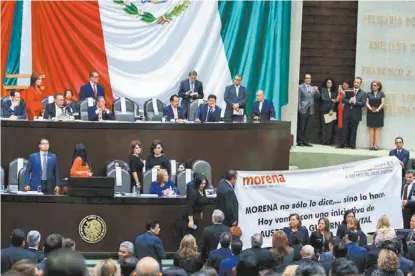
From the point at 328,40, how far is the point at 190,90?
15.8 feet

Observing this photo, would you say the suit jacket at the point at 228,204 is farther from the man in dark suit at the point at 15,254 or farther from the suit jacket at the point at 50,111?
the man in dark suit at the point at 15,254

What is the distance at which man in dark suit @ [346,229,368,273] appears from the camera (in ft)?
47.6

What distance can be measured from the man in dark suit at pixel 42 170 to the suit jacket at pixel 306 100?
8508 mm

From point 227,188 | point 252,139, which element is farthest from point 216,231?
point 252,139

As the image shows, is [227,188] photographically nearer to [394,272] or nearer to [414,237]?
[414,237]

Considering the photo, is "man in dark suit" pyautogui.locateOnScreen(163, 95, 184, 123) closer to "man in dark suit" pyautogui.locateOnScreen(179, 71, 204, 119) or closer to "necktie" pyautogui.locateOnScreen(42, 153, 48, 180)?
"man in dark suit" pyautogui.locateOnScreen(179, 71, 204, 119)

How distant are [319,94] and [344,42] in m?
2.03

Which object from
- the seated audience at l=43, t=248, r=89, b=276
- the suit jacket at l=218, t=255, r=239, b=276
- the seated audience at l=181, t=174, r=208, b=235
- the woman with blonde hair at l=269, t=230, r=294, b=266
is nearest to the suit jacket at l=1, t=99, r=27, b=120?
the seated audience at l=181, t=174, r=208, b=235

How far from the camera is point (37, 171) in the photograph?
65.1ft

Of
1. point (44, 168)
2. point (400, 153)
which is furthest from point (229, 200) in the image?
point (400, 153)

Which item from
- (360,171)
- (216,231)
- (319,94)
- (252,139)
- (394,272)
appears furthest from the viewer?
(319,94)

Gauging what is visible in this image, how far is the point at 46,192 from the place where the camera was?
19.6 m

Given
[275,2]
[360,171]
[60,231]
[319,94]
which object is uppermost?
[275,2]

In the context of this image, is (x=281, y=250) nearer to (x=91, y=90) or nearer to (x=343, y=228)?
(x=343, y=228)
